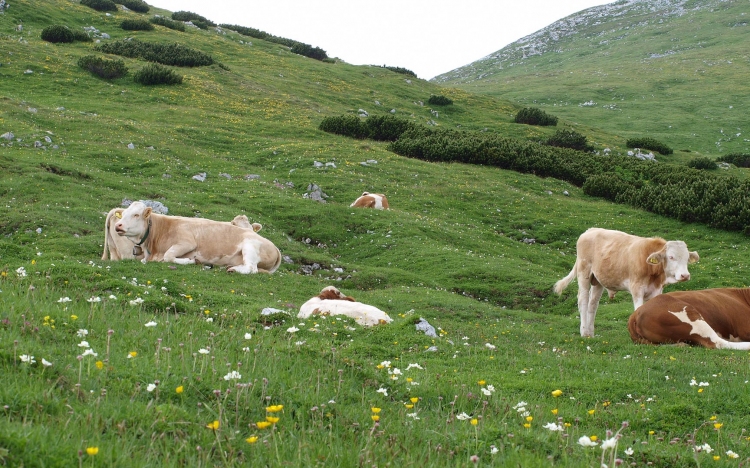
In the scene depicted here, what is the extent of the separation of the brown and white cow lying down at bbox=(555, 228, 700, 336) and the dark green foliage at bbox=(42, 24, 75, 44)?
167ft

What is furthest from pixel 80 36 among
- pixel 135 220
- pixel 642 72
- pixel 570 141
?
pixel 642 72

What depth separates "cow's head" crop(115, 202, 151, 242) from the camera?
16.4 metres

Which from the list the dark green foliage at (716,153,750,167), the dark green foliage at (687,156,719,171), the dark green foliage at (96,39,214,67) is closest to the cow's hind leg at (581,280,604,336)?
the dark green foliage at (687,156,719,171)

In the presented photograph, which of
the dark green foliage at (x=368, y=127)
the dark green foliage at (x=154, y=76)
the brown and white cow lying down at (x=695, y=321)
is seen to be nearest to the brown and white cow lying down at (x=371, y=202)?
the dark green foliage at (x=368, y=127)

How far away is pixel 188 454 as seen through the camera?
4.23 meters

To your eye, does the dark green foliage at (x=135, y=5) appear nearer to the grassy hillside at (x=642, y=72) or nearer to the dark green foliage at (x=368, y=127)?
the dark green foliage at (x=368, y=127)

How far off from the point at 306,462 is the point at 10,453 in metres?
1.68

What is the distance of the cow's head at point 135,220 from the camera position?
16.4 metres

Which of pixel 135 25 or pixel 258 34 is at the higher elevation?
pixel 258 34

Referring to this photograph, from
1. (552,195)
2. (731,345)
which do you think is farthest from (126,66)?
(731,345)

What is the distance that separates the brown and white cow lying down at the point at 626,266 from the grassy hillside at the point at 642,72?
158ft

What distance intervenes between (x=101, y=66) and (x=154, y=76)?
11.9 ft

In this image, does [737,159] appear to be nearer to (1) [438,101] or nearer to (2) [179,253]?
(1) [438,101]

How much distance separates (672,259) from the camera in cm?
1344
